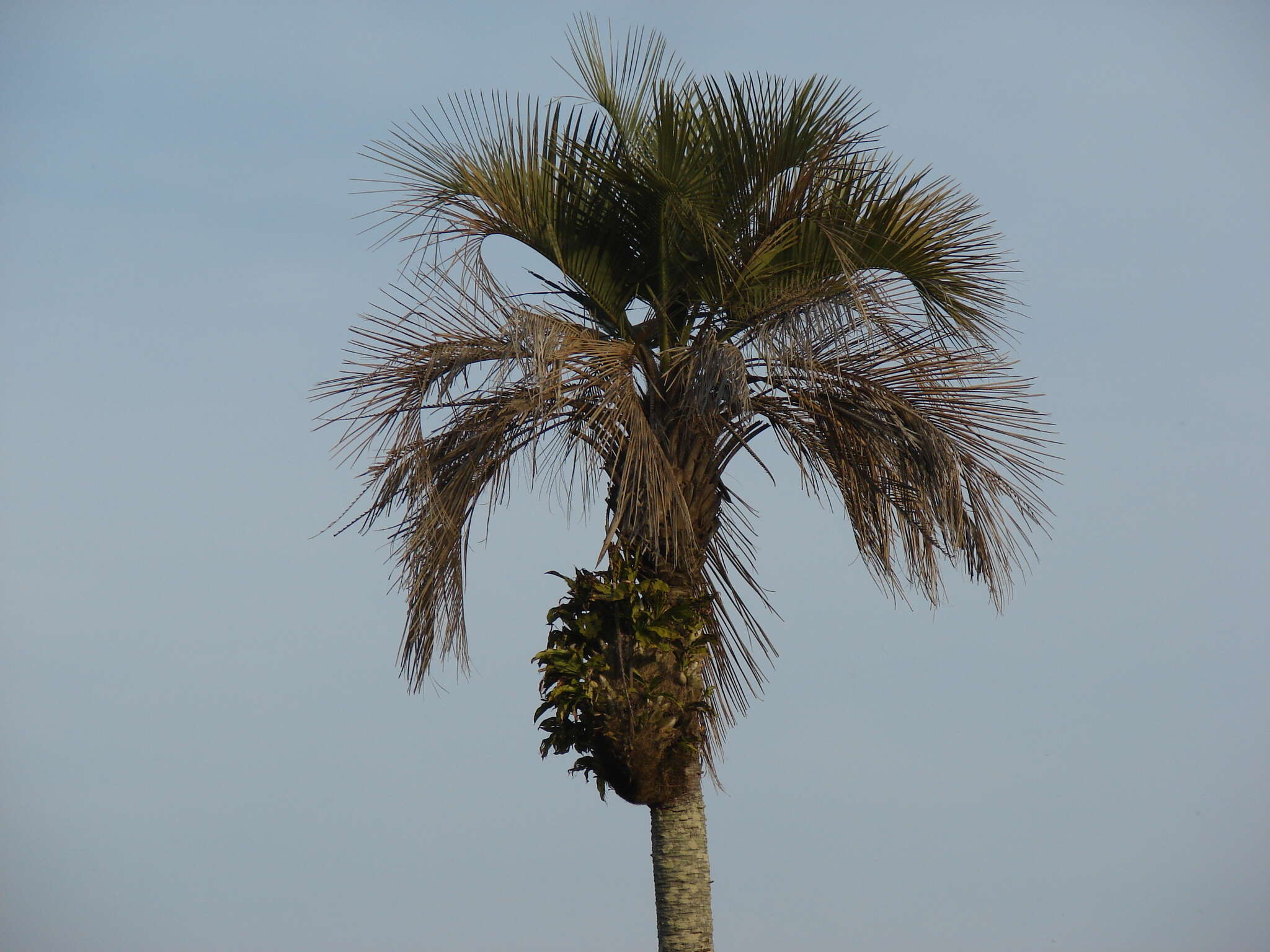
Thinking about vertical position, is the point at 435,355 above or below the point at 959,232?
below

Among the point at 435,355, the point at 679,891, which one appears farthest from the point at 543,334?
the point at 679,891

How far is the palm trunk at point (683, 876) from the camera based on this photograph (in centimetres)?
1011

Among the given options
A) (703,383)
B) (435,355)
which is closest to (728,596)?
(703,383)

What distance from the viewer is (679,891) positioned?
10133 millimetres

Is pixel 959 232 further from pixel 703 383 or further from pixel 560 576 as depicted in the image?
pixel 560 576

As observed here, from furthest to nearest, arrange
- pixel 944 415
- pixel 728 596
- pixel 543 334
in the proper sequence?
1. pixel 728 596
2. pixel 944 415
3. pixel 543 334

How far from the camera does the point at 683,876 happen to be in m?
10.1

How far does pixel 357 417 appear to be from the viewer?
1009 cm

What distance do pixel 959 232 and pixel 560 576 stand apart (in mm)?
3644

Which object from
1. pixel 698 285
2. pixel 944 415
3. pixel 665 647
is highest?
pixel 698 285

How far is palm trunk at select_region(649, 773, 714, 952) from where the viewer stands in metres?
10.1

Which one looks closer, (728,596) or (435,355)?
(435,355)

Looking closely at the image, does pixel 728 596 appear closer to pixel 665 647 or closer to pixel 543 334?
pixel 665 647

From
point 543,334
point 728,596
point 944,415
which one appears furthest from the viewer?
point 728,596
